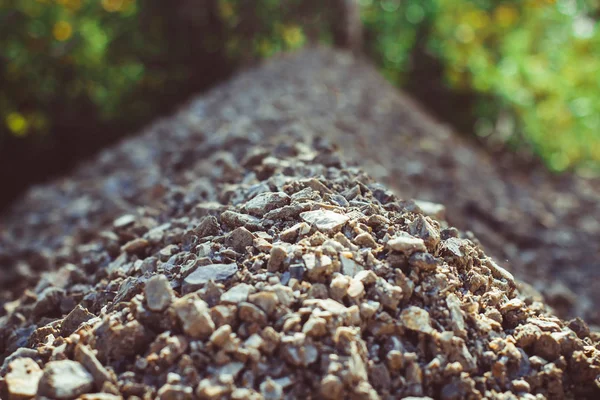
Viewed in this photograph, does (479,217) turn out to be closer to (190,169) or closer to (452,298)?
(190,169)

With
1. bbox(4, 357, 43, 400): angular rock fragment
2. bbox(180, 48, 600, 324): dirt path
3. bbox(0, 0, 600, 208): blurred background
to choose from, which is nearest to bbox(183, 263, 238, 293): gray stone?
bbox(4, 357, 43, 400): angular rock fragment

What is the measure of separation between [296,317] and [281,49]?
335 centimetres

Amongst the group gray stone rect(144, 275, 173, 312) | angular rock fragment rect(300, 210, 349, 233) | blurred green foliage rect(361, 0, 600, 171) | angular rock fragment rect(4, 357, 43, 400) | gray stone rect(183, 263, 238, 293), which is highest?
blurred green foliage rect(361, 0, 600, 171)

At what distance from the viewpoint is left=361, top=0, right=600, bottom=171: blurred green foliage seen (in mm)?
4148

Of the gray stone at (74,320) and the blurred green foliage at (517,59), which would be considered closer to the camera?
the gray stone at (74,320)

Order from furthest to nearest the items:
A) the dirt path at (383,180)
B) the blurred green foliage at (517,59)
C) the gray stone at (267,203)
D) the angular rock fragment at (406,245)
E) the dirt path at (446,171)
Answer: the blurred green foliage at (517,59)
the dirt path at (446,171)
the dirt path at (383,180)
the gray stone at (267,203)
the angular rock fragment at (406,245)

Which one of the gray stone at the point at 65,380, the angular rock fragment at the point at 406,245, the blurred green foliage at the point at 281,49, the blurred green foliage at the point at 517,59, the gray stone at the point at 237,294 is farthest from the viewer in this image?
the blurred green foliage at the point at 517,59

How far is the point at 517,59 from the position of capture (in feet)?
13.7

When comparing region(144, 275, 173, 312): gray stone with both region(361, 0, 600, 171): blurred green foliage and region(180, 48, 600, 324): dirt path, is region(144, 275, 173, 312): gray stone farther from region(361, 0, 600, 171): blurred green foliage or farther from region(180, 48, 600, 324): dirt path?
region(361, 0, 600, 171): blurred green foliage

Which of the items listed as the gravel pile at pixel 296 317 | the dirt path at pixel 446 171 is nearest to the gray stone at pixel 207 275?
the gravel pile at pixel 296 317

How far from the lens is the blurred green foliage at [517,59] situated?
415cm

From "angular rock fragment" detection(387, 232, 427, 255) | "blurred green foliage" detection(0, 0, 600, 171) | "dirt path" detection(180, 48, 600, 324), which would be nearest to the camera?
"angular rock fragment" detection(387, 232, 427, 255)

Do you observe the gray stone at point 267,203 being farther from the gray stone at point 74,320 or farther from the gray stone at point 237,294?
the gray stone at point 74,320

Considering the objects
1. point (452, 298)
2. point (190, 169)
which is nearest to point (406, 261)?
point (452, 298)
